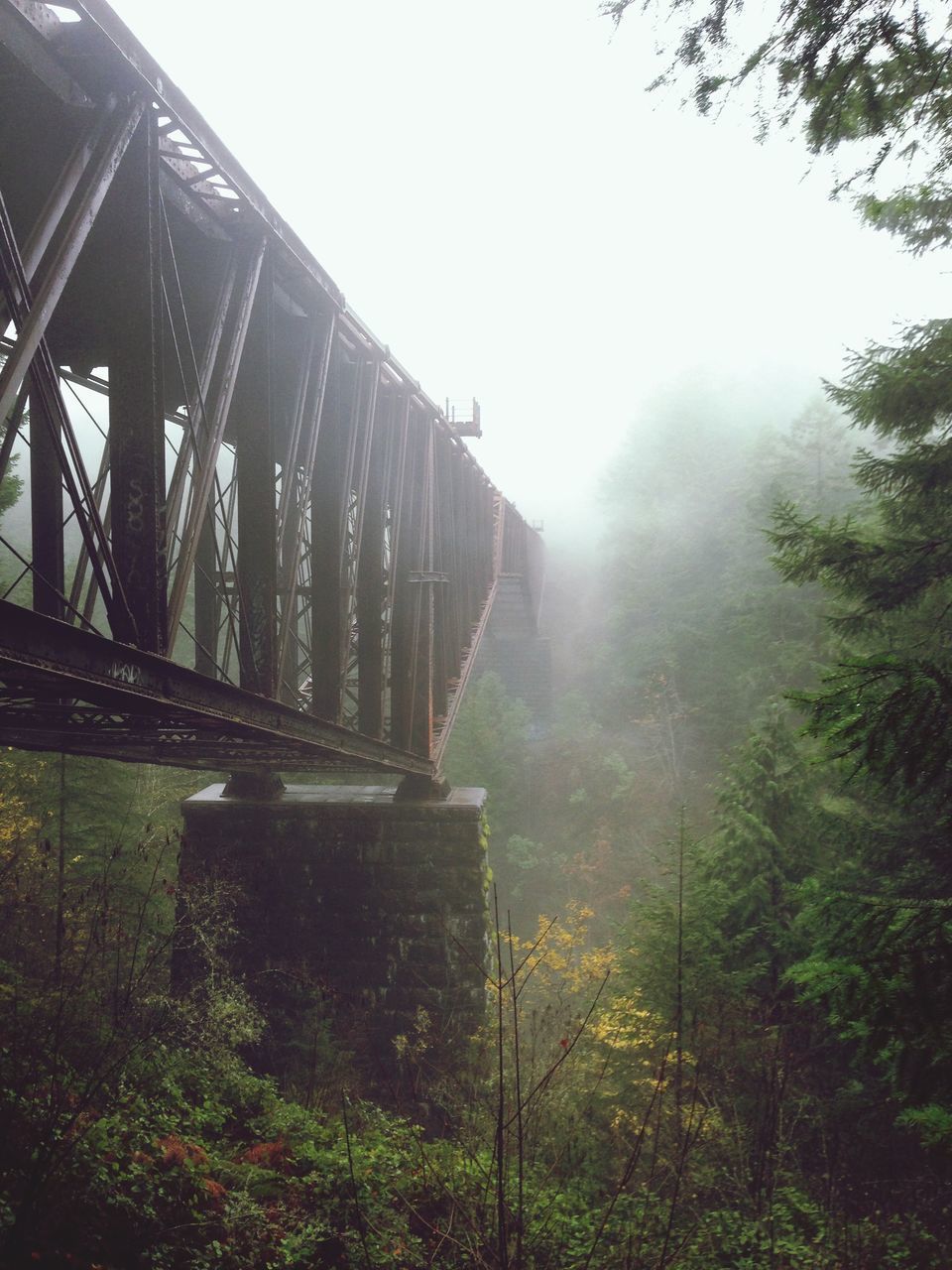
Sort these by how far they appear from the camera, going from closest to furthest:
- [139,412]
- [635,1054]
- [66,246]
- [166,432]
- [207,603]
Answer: [66,246] → [139,412] → [166,432] → [207,603] → [635,1054]

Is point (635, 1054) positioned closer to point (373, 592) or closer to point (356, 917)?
point (356, 917)

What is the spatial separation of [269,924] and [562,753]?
20.7 m

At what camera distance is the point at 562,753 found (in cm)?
3275

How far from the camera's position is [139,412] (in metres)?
4.59

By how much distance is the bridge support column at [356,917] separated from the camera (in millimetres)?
12555

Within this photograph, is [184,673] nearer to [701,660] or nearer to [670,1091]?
[670,1091]

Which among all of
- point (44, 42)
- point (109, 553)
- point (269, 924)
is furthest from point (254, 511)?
point (269, 924)

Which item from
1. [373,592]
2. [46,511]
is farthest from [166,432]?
[373,592]

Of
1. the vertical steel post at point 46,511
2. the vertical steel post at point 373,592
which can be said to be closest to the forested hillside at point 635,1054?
the vertical steel post at point 373,592

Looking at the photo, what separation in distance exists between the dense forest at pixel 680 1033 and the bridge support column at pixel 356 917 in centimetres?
33

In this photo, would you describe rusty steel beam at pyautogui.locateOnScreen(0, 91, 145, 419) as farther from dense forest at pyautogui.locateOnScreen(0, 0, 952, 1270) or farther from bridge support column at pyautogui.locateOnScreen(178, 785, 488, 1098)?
bridge support column at pyautogui.locateOnScreen(178, 785, 488, 1098)

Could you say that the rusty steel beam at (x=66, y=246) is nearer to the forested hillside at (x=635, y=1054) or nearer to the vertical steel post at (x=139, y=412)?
the vertical steel post at (x=139, y=412)

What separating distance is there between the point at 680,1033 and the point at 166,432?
7.51 metres

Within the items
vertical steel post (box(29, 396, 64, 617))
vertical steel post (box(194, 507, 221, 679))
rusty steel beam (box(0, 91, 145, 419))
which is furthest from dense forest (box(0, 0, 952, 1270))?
vertical steel post (box(29, 396, 64, 617))
